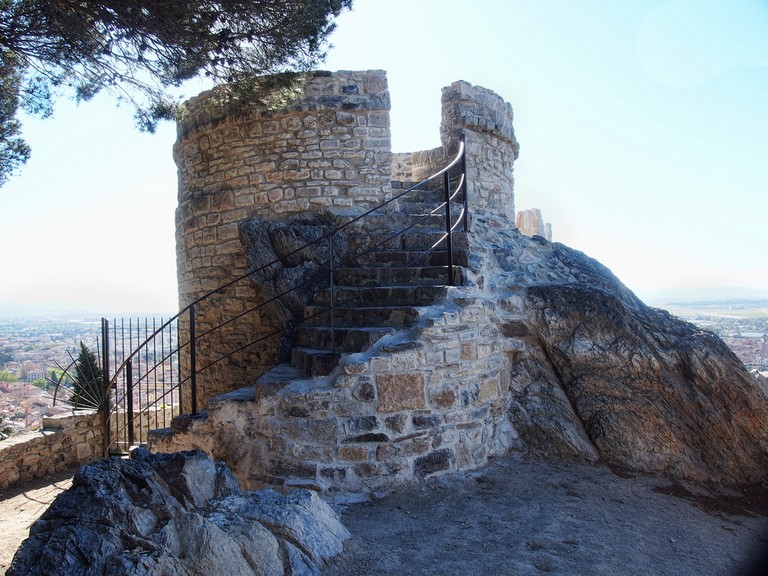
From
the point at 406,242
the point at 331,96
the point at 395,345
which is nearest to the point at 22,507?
the point at 395,345

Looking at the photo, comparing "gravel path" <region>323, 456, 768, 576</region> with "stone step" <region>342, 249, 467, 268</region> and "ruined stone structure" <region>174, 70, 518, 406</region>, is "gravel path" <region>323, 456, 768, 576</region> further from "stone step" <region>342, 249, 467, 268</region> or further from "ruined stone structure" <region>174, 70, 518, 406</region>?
"ruined stone structure" <region>174, 70, 518, 406</region>

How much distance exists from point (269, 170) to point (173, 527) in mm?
4855

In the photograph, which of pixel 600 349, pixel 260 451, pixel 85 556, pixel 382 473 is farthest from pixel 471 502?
pixel 85 556

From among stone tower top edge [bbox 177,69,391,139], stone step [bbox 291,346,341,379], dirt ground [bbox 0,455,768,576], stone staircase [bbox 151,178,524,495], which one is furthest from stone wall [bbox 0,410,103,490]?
stone tower top edge [bbox 177,69,391,139]

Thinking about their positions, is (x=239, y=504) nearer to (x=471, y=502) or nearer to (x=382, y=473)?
(x=382, y=473)

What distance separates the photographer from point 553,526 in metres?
3.62

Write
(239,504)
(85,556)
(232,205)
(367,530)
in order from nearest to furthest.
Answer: (85,556) → (239,504) → (367,530) → (232,205)

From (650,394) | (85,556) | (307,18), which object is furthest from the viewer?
(307,18)

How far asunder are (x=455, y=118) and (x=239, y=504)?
6.30 m

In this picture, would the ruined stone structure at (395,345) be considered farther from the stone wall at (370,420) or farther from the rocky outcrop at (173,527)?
the rocky outcrop at (173,527)

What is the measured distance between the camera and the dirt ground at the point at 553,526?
10.1ft

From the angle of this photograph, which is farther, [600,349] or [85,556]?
[600,349]

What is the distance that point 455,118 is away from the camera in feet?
25.4

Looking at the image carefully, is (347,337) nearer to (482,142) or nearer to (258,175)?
(258,175)
